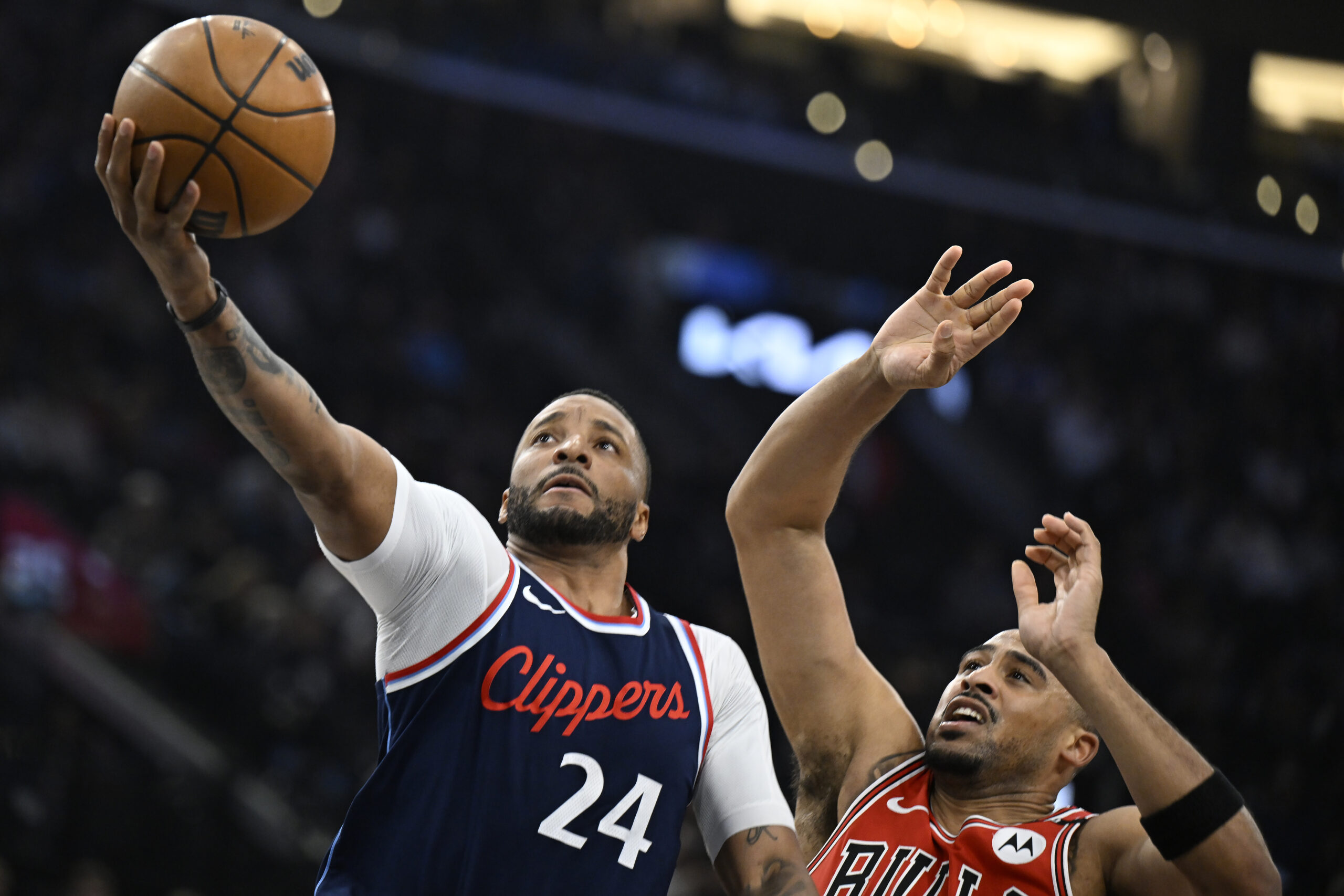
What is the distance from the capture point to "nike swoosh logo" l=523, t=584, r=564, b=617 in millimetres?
2828

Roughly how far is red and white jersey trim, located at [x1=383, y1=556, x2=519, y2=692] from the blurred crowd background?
15.2ft

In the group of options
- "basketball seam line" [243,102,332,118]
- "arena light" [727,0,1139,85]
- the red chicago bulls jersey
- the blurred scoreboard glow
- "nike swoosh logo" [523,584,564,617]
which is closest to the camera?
"basketball seam line" [243,102,332,118]

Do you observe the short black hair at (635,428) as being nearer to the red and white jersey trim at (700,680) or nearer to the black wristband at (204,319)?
the red and white jersey trim at (700,680)

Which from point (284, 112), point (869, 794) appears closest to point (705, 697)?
point (869, 794)

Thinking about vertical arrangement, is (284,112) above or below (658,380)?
below

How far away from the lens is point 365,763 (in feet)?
26.2

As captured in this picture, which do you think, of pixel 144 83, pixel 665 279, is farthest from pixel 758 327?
pixel 144 83

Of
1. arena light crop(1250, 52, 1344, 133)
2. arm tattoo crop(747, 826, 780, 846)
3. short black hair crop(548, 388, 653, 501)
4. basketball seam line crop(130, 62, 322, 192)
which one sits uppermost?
arena light crop(1250, 52, 1344, 133)

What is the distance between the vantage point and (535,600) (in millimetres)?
2836

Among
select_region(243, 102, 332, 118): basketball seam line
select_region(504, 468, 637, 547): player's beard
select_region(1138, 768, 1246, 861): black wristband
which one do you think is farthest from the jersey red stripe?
select_region(243, 102, 332, 118): basketball seam line

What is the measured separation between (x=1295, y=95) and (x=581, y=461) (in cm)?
1621

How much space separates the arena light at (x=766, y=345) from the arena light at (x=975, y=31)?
4.02 metres

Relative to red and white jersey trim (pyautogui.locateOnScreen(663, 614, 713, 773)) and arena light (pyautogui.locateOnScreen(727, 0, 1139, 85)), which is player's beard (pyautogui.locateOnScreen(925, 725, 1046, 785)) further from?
arena light (pyautogui.locateOnScreen(727, 0, 1139, 85))

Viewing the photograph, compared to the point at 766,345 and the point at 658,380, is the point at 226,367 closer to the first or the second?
the point at 658,380
